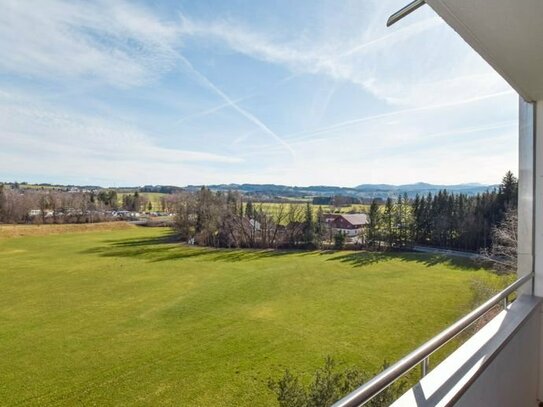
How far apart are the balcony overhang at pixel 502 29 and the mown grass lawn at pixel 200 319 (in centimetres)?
665

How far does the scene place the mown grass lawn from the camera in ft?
23.3

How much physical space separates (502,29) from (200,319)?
35.1 ft

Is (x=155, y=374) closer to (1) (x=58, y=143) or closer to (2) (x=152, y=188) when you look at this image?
(1) (x=58, y=143)

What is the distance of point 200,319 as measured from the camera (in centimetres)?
1036

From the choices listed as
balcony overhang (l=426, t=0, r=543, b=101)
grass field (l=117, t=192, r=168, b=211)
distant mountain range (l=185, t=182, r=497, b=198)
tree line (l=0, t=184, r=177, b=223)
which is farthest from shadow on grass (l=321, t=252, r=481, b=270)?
grass field (l=117, t=192, r=168, b=211)

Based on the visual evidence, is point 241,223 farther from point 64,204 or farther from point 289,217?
point 64,204

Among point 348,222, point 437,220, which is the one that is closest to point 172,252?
point 348,222

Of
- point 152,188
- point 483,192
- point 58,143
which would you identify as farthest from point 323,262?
point 152,188

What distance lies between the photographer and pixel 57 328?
33.0 feet

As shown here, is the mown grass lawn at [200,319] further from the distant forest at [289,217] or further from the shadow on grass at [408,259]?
the distant forest at [289,217]

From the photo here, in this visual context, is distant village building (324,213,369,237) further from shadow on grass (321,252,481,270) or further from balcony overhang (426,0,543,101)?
balcony overhang (426,0,543,101)

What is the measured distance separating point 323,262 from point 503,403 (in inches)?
650

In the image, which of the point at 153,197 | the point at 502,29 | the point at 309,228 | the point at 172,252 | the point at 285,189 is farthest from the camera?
the point at 285,189

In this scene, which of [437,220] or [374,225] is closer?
[437,220]
